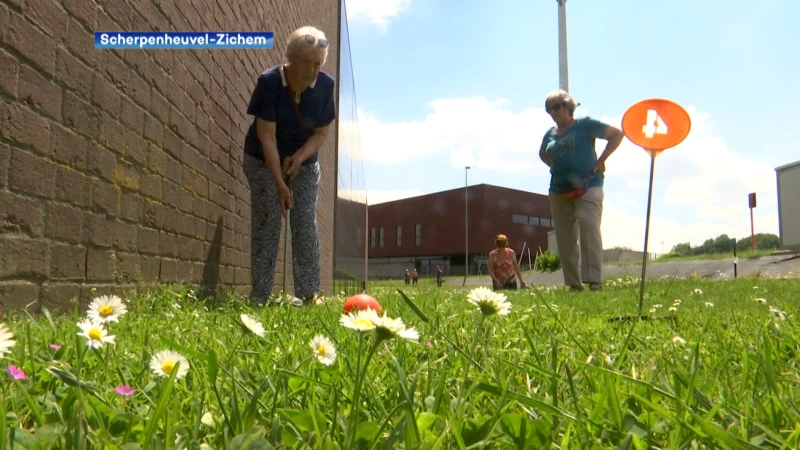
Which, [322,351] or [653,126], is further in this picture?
[653,126]

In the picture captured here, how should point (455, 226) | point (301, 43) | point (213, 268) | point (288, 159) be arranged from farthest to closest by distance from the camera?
point (455, 226) → point (213, 268) → point (288, 159) → point (301, 43)

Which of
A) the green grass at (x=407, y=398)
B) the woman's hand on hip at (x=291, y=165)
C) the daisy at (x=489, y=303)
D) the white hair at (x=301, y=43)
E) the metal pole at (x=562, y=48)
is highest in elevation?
the metal pole at (x=562, y=48)

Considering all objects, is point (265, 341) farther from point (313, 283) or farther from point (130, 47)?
point (313, 283)

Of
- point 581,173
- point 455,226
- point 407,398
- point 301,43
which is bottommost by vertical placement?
point 407,398

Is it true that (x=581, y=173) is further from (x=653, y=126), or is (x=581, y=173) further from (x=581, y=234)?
(x=653, y=126)

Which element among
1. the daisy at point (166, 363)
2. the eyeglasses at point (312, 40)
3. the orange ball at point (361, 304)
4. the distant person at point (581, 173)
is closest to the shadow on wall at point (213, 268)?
the eyeglasses at point (312, 40)

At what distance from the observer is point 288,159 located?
13.3ft

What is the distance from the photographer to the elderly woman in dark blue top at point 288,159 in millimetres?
3934

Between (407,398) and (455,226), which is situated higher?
(455,226)

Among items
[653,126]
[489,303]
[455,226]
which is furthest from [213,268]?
[455,226]

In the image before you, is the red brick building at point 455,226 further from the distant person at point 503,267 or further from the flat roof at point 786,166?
the distant person at point 503,267

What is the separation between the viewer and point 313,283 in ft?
13.9

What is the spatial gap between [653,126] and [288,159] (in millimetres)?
2314

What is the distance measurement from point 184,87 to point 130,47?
0.85 metres
